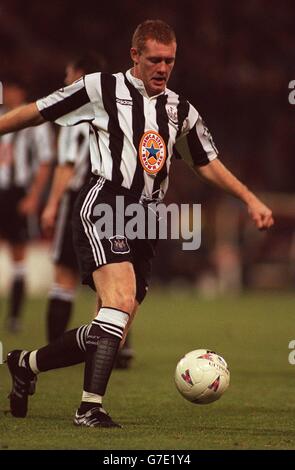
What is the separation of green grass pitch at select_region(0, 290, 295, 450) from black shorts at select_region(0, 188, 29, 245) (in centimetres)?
91

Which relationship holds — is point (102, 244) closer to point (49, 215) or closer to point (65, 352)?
point (65, 352)

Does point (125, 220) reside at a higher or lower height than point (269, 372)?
higher

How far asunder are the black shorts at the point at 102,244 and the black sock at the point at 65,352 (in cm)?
27

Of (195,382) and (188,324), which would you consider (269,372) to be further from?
(188,324)

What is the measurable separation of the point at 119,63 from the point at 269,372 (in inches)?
535

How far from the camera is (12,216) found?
12.0 meters

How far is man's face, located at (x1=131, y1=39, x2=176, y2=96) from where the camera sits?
5918 mm

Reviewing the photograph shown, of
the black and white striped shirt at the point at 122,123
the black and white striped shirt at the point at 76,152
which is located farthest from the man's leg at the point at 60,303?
the black and white striped shirt at the point at 122,123

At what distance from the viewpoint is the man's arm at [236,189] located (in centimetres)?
606

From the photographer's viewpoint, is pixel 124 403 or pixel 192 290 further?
pixel 192 290

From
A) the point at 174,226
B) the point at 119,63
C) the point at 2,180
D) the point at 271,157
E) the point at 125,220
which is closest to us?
the point at 125,220

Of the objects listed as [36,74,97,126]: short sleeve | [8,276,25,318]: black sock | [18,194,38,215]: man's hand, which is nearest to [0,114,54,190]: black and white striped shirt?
[18,194,38,215]: man's hand
